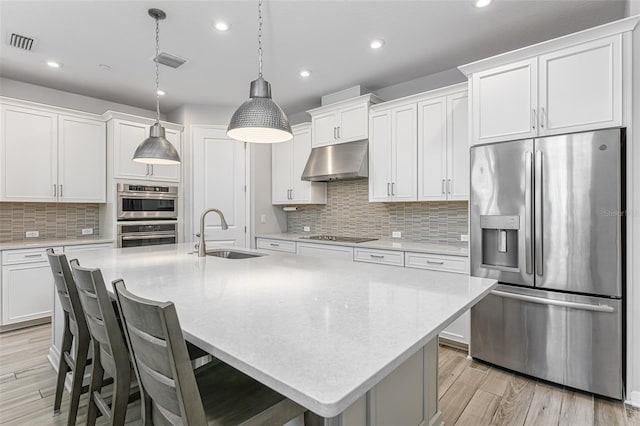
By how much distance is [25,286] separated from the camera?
11.3ft

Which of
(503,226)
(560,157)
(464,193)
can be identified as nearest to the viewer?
(560,157)

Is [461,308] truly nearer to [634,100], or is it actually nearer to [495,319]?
[495,319]

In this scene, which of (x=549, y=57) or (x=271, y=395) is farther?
(x=549, y=57)

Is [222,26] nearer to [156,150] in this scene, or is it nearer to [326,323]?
[156,150]

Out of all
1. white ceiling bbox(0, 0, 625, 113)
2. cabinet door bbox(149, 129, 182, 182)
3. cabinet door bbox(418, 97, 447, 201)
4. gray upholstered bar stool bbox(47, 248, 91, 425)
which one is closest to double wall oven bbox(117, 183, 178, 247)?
cabinet door bbox(149, 129, 182, 182)

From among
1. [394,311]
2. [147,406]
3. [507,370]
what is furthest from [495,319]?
[147,406]

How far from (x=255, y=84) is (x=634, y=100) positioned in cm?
240

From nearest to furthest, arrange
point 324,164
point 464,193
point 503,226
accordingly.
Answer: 1. point 503,226
2. point 464,193
3. point 324,164

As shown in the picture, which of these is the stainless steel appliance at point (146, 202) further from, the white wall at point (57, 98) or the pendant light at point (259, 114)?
the pendant light at point (259, 114)

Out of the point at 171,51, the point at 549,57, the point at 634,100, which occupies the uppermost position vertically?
the point at 171,51

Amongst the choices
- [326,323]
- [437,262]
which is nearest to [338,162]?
[437,262]

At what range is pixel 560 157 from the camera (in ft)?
7.42

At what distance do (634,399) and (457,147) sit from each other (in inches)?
87.4

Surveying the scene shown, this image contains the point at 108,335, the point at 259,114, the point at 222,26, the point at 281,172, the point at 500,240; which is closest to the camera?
the point at 108,335
